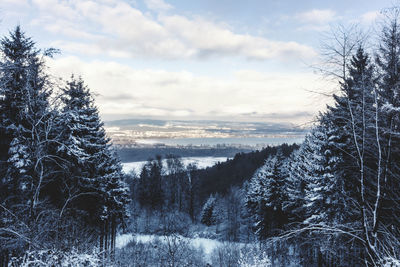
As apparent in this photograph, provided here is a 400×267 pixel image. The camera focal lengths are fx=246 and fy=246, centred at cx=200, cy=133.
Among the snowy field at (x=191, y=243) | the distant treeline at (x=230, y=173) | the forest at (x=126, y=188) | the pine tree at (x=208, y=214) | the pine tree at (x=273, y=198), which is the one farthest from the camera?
the distant treeline at (x=230, y=173)

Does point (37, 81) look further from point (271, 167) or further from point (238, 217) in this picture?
point (238, 217)

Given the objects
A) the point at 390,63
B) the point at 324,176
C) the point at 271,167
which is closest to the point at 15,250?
the point at 324,176

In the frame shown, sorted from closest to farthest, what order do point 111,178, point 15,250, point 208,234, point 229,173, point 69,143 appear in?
point 15,250, point 69,143, point 111,178, point 208,234, point 229,173

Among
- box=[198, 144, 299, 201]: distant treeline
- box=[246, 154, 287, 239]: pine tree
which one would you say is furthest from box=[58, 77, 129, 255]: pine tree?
box=[198, 144, 299, 201]: distant treeline

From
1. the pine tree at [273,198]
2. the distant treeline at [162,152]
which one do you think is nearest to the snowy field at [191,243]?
the pine tree at [273,198]

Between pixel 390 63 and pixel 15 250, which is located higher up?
pixel 390 63

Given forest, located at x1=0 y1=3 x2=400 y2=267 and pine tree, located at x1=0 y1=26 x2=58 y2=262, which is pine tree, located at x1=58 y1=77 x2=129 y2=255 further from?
pine tree, located at x1=0 y1=26 x2=58 y2=262

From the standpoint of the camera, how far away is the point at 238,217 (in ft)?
176

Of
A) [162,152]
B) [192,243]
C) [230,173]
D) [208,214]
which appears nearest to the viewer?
[192,243]

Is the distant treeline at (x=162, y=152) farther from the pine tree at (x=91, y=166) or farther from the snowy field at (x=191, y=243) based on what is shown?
the pine tree at (x=91, y=166)

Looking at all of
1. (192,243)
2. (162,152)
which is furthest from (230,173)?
(162,152)

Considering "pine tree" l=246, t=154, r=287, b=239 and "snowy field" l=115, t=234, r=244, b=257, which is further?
"snowy field" l=115, t=234, r=244, b=257

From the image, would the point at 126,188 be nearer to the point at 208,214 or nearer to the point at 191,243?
the point at 191,243

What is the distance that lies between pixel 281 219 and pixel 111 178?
18.6 metres
